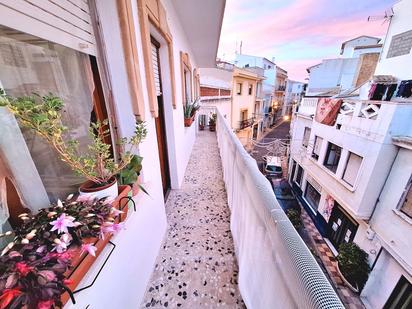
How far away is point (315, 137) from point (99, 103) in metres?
7.16

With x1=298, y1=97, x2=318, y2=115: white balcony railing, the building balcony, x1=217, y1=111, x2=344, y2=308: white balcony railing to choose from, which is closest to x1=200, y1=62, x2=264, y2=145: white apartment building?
x1=298, y1=97, x2=318, y2=115: white balcony railing

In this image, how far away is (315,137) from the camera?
246 inches

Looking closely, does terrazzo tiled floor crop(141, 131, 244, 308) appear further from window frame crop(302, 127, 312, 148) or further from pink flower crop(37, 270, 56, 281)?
window frame crop(302, 127, 312, 148)

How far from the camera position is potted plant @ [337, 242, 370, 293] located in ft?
12.3

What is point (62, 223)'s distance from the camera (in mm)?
604

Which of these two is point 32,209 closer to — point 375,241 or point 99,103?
point 99,103

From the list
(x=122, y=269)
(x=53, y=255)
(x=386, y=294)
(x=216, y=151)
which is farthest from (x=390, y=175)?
(x=53, y=255)

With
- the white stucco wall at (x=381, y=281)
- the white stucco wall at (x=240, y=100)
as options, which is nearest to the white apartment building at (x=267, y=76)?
the white stucco wall at (x=240, y=100)

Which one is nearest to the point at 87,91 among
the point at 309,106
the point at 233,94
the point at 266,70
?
the point at 309,106

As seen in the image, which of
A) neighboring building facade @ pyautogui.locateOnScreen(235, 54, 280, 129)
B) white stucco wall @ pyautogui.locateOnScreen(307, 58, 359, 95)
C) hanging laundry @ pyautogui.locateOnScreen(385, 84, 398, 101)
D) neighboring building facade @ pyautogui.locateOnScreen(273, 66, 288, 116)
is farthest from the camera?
neighboring building facade @ pyautogui.locateOnScreen(273, 66, 288, 116)

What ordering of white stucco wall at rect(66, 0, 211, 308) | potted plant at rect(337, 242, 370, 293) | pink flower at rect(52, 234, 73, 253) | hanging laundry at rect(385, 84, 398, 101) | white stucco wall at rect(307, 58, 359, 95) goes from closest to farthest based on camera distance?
pink flower at rect(52, 234, 73, 253) → white stucco wall at rect(66, 0, 211, 308) → potted plant at rect(337, 242, 370, 293) → hanging laundry at rect(385, 84, 398, 101) → white stucco wall at rect(307, 58, 359, 95)

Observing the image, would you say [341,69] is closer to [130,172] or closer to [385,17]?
[385,17]

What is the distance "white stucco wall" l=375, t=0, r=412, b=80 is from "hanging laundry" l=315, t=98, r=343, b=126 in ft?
4.95

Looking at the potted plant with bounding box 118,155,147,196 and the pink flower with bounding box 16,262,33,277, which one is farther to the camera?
the potted plant with bounding box 118,155,147,196
